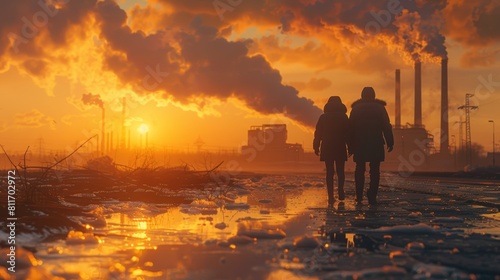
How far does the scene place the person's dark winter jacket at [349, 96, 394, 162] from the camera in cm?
1102

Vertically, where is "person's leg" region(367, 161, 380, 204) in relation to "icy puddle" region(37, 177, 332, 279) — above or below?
above

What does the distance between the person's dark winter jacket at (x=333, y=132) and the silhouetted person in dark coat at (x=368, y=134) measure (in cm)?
42

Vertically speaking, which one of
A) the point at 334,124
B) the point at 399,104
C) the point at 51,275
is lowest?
the point at 51,275

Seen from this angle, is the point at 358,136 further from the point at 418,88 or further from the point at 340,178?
the point at 418,88

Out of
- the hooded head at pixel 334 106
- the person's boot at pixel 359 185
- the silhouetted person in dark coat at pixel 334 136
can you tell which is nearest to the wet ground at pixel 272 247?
the person's boot at pixel 359 185

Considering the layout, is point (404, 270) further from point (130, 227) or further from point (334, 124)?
point (334, 124)

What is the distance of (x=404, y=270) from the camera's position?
377cm

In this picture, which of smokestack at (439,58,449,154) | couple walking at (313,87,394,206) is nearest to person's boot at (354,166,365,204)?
couple walking at (313,87,394,206)

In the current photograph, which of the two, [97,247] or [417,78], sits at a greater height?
[417,78]

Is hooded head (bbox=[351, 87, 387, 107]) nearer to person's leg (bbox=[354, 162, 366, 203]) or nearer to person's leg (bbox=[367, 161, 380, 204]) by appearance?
person's leg (bbox=[354, 162, 366, 203])

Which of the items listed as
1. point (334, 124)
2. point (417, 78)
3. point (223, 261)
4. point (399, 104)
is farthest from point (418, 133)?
point (223, 261)

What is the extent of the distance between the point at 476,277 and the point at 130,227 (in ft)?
12.3

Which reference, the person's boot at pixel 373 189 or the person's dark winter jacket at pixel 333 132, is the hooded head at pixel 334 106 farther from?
the person's boot at pixel 373 189

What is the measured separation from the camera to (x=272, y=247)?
16.2 feet
